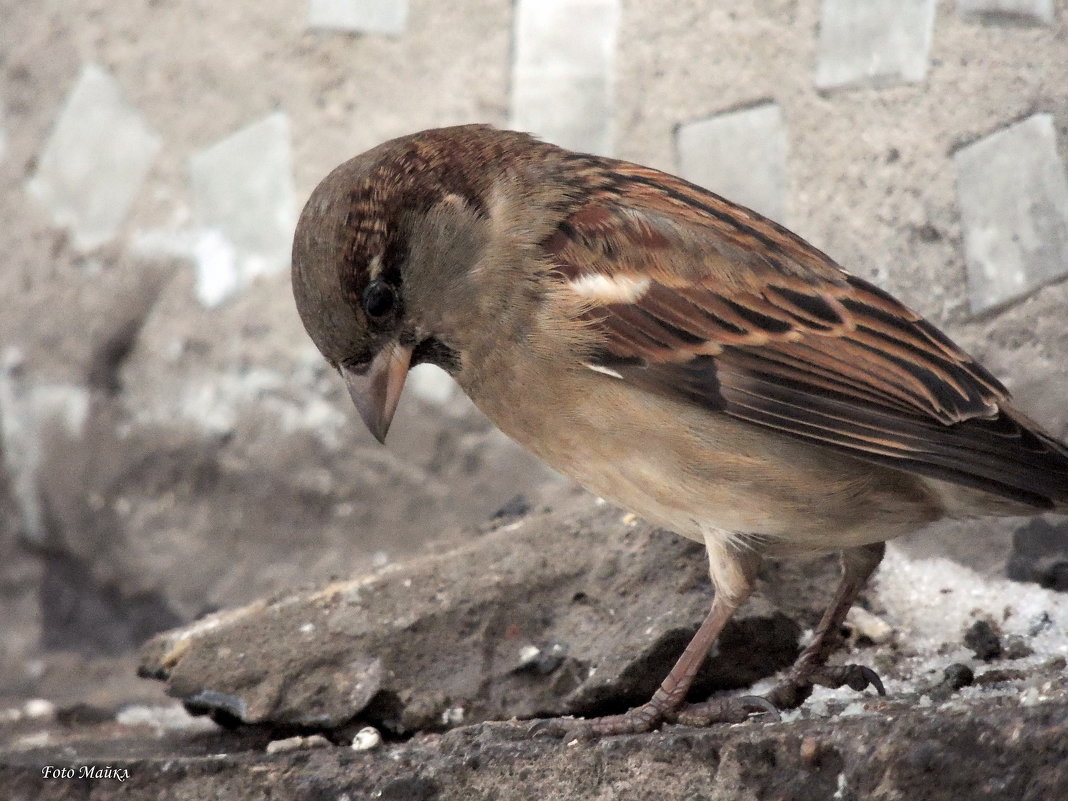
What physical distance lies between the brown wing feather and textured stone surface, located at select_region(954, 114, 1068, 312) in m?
0.60

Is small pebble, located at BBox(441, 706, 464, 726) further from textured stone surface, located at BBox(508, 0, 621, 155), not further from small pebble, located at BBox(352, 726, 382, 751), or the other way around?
textured stone surface, located at BBox(508, 0, 621, 155)

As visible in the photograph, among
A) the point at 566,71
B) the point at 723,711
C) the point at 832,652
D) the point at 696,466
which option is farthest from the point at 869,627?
the point at 566,71

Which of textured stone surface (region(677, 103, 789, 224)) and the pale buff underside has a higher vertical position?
textured stone surface (region(677, 103, 789, 224))

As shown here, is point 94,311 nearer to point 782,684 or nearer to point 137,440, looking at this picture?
point 137,440

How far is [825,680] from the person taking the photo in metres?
3.06

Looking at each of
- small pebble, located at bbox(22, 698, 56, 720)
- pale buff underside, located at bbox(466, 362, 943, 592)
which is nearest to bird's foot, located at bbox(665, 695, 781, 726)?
pale buff underside, located at bbox(466, 362, 943, 592)

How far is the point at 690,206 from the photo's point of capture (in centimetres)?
305

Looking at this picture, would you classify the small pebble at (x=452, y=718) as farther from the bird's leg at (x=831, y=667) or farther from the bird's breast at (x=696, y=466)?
the bird's breast at (x=696, y=466)

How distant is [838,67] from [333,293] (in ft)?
5.34

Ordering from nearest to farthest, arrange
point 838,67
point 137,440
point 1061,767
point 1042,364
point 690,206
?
point 1061,767
point 690,206
point 1042,364
point 838,67
point 137,440

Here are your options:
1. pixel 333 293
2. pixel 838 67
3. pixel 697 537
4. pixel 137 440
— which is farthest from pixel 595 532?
pixel 137 440

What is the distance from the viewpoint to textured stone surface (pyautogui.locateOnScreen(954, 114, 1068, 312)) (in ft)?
11.0

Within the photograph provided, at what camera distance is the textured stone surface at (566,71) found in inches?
163

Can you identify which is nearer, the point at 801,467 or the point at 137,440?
the point at 801,467
